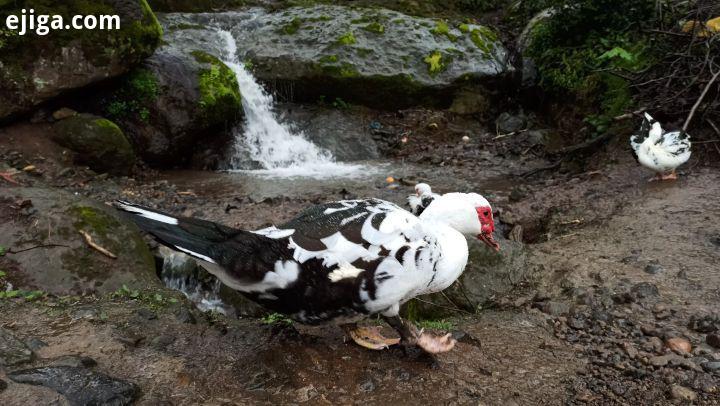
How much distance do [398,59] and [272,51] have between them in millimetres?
2381

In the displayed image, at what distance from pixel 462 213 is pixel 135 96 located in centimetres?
606

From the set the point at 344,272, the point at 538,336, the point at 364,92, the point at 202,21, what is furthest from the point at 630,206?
the point at 202,21

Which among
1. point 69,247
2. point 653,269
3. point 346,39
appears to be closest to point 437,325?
point 653,269

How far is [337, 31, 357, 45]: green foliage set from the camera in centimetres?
948

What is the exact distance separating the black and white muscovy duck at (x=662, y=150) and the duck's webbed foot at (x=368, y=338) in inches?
160

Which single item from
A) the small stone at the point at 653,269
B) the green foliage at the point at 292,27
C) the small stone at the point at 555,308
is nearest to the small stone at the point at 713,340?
the small stone at the point at 555,308

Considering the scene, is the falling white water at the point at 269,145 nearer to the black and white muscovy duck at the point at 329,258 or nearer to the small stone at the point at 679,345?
the black and white muscovy duck at the point at 329,258

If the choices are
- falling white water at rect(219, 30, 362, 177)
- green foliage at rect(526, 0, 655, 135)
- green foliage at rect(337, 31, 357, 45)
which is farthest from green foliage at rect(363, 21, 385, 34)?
green foliage at rect(526, 0, 655, 135)

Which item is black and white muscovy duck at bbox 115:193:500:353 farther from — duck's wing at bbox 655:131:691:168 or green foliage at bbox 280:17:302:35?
green foliage at bbox 280:17:302:35

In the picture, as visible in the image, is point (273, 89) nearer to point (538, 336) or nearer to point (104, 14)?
point (104, 14)

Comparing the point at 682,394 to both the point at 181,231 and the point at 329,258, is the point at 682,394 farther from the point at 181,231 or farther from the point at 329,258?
the point at 181,231

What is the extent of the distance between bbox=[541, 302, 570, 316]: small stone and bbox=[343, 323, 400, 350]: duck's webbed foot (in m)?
1.18

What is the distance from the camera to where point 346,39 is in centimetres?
953

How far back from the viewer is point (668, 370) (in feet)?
8.39
